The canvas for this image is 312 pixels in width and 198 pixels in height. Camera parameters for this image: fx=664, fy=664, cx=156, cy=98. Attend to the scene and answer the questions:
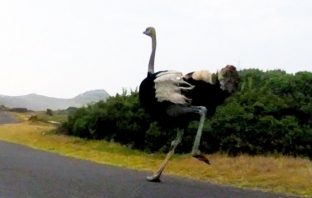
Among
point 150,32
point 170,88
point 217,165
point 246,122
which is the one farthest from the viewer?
point 246,122

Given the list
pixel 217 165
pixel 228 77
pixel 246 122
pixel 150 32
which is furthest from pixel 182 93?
pixel 246 122

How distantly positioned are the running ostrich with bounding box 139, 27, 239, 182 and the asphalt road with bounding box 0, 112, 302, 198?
0.75 meters

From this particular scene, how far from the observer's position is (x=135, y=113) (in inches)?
742

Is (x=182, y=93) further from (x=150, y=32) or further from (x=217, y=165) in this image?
(x=217, y=165)

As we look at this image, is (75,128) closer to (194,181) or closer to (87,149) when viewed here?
(87,149)

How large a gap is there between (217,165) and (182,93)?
327 centimetres

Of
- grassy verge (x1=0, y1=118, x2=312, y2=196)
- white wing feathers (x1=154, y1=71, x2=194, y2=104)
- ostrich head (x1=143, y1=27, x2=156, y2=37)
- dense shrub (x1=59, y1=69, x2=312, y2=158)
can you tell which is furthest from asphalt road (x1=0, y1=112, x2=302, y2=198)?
dense shrub (x1=59, y1=69, x2=312, y2=158)

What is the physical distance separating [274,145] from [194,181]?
466 cm

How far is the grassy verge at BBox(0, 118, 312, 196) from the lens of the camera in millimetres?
11250

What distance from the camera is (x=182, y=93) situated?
10.9 meters

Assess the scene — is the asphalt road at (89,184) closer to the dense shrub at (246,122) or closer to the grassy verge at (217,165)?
the grassy verge at (217,165)

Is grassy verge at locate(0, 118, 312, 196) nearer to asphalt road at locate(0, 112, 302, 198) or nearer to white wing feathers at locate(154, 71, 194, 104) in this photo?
asphalt road at locate(0, 112, 302, 198)

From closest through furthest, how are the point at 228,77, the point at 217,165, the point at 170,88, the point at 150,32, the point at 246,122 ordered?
the point at 170,88 → the point at 228,77 → the point at 150,32 → the point at 217,165 → the point at 246,122

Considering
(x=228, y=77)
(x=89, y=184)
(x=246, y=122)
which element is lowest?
(x=89, y=184)
